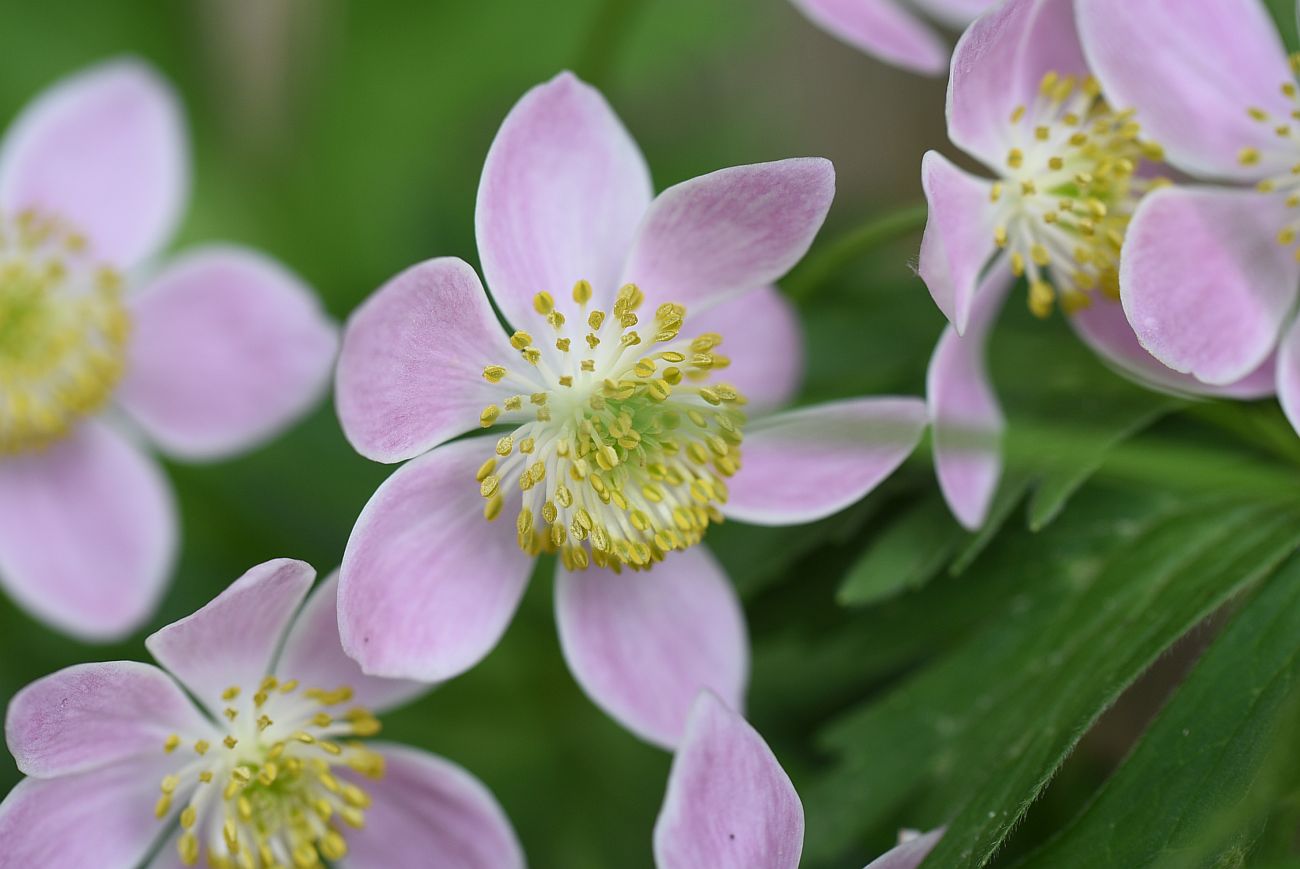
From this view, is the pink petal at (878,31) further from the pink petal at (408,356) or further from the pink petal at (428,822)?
the pink petal at (428,822)

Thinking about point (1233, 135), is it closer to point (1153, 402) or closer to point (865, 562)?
point (1153, 402)

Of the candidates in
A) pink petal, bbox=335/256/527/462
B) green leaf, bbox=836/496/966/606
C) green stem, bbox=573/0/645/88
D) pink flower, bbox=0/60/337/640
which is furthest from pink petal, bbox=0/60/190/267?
green leaf, bbox=836/496/966/606

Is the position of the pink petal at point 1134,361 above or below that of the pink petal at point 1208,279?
below

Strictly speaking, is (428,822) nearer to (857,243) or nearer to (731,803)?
(731,803)

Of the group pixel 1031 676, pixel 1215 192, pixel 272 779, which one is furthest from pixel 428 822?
pixel 1215 192

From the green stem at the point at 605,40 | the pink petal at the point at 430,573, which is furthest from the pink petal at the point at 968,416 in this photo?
the green stem at the point at 605,40

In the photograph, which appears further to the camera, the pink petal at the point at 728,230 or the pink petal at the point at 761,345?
the pink petal at the point at 761,345
